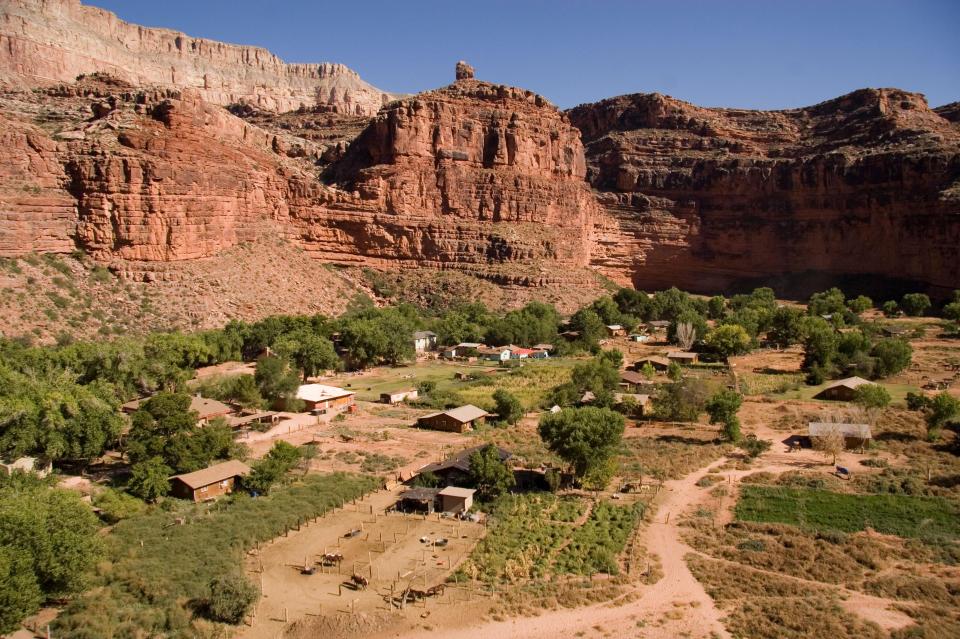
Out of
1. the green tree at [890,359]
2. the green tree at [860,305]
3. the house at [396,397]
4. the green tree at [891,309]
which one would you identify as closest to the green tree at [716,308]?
the green tree at [860,305]

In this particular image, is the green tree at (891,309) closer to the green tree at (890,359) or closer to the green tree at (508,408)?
the green tree at (890,359)

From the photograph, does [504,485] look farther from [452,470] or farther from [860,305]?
[860,305]

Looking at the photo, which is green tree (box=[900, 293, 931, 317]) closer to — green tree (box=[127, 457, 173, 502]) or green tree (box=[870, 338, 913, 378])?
green tree (box=[870, 338, 913, 378])

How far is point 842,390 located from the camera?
46156 millimetres

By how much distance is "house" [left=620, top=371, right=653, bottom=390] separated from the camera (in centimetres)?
4936

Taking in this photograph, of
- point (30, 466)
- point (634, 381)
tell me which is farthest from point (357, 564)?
point (634, 381)

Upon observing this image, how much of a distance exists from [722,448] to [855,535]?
11.3m

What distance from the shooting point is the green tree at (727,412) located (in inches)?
1460

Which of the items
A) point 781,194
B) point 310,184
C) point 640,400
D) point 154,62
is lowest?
point 640,400

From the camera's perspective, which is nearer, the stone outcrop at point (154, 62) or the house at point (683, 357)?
the house at point (683, 357)

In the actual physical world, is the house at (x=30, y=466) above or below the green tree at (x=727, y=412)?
below

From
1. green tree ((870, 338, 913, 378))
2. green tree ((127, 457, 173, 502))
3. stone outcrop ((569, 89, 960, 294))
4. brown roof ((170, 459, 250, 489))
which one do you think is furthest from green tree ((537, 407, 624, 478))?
stone outcrop ((569, 89, 960, 294))

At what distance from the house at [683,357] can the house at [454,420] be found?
24.6m

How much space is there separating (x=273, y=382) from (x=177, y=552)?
71.7 feet
